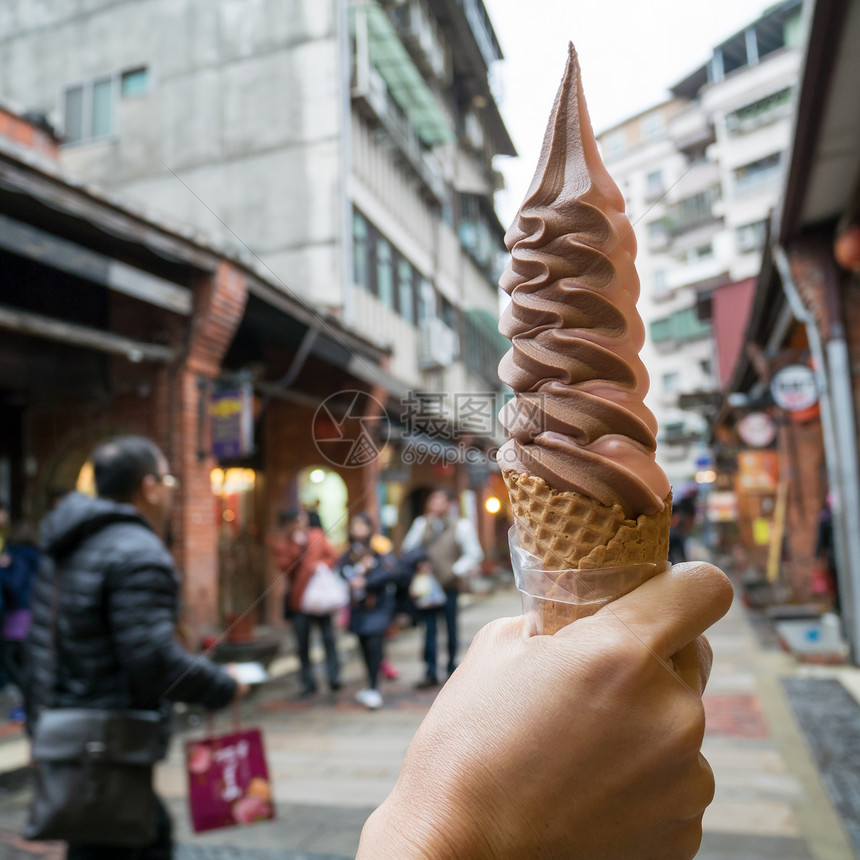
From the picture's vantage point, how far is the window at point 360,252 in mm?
10664

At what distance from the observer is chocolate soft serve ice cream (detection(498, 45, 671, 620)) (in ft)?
2.52

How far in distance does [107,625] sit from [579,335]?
80.4 inches

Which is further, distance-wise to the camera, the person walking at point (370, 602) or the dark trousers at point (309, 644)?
the dark trousers at point (309, 644)

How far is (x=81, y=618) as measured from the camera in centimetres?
217

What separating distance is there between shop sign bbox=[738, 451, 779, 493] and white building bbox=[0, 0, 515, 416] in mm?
4969

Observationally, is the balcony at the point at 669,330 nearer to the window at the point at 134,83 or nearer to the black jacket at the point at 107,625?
the black jacket at the point at 107,625

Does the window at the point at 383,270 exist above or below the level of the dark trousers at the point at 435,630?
above

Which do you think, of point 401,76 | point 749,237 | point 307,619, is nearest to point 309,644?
point 307,619

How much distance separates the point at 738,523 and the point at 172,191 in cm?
1326

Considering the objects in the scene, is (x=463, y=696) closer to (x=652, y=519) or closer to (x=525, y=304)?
(x=652, y=519)

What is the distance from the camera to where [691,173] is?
1456 millimetres

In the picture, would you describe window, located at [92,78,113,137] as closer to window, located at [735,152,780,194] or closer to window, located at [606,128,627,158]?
window, located at [735,152,780,194]

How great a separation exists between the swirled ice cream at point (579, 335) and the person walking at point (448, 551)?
2.30m

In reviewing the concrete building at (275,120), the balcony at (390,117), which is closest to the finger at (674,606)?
the concrete building at (275,120)
